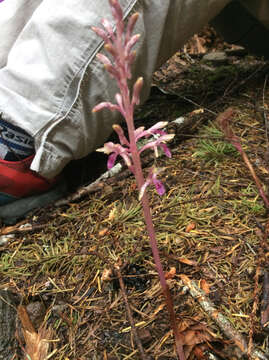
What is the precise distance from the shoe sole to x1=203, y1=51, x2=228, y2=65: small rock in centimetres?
171

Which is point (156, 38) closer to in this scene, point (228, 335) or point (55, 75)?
point (55, 75)

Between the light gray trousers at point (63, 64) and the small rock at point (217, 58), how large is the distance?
1113mm

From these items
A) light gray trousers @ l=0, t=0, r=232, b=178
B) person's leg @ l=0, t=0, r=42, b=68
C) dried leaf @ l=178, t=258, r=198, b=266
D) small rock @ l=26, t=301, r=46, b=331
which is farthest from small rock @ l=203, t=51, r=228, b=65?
small rock @ l=26, t=301, r=46, b=331

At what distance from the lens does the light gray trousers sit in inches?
51.0

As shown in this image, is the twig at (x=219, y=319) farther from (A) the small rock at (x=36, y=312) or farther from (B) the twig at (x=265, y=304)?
(A) the small rock at (x=36, y=312)

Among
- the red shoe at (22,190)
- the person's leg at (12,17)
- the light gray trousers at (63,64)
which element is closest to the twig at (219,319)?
the light gray trousers at (63,64)

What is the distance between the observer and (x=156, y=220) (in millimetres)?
1302

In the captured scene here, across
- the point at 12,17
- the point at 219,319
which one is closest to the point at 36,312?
the point at 219,319

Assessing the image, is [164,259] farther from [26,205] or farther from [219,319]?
[26,205]

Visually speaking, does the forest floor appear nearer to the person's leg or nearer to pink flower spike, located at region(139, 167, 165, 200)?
pink flower spike, located at region(139, 167, 165, 200)

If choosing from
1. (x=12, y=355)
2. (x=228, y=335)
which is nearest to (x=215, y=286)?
(x=228, y=335)

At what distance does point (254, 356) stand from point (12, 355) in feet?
2.35

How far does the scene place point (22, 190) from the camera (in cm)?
164

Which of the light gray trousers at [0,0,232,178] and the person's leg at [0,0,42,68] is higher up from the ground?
the person's leg at [0,0,42,68]
